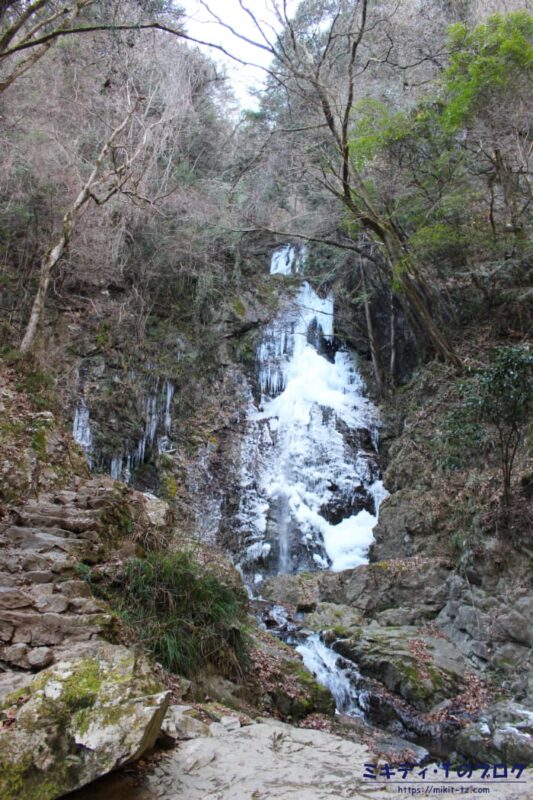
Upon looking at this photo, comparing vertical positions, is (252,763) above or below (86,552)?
below

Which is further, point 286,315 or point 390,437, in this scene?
point 286,315

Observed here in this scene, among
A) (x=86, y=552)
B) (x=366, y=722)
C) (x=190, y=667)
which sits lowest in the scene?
(x=366, y=722)

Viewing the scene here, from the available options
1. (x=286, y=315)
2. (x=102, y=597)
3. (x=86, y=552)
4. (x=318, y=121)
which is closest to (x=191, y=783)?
(x=102, y=597)

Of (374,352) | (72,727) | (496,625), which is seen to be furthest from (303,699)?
(374,352)

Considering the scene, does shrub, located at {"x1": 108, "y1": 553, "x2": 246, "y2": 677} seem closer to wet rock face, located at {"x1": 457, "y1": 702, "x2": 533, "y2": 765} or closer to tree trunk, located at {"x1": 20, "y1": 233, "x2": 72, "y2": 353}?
wet rock face, located at {"x1": 457, "y1": 702, "x2": 533, "y2": 765}

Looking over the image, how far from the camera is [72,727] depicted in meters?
2.33

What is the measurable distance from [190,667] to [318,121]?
34.6ft

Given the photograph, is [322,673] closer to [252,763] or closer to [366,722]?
[366,722]

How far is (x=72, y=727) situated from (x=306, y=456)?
11.3 m

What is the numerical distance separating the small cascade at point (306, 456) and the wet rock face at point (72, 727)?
8919 mm

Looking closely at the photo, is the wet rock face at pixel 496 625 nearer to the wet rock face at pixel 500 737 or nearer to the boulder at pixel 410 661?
the boulder at pixel 410 661

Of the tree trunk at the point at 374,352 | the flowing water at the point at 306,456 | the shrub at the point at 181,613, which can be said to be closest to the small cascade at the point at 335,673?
the flowing water at the point at 306,456

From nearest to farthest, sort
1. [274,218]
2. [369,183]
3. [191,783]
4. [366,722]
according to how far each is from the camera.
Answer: [191,783] → [366,722] → [369,183] → [274,218]

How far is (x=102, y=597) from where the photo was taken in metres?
4.53
